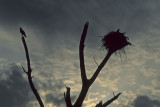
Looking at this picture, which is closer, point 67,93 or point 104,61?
point 67,93

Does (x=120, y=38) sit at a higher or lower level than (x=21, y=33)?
higher

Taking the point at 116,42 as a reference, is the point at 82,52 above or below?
below

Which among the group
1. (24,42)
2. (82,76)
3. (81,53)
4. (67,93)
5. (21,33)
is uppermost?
(21,33)

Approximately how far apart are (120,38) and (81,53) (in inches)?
116

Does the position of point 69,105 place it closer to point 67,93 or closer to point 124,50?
point 67,93

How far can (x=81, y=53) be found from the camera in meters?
3.74

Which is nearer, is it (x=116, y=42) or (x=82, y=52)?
(x=82, y=52)

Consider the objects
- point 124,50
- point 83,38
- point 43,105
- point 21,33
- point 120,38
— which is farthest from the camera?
point 124,50

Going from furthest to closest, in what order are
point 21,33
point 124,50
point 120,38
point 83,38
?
1. point 124,50
2. point 120,38
3. point 21,33
4. point 83,38

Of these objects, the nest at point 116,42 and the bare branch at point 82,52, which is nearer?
the bare branch at point 82,52

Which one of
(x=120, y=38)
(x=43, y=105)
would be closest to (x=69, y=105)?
(x=43, y=105)

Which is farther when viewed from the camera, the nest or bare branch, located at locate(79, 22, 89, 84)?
the nest

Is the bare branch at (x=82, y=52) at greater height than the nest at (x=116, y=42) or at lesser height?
lesser

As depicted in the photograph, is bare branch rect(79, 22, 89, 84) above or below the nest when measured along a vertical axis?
below
